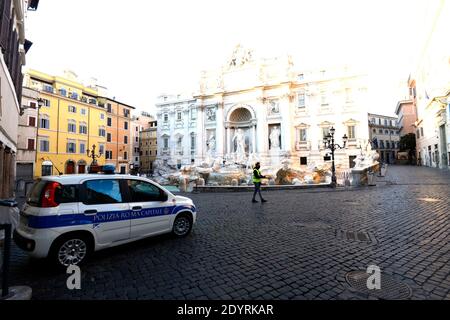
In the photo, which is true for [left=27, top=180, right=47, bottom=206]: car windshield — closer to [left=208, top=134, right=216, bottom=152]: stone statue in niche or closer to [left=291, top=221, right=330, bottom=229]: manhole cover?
[left=291, top=221, right=330, bottom=229]: manhole cover

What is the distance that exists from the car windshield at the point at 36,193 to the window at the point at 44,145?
37.0 meters

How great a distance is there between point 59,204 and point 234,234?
3645 millimetres

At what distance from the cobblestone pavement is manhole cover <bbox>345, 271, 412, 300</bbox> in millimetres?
77

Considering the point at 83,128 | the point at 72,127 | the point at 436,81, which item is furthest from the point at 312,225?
the point at 83,128

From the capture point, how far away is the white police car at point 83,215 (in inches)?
142

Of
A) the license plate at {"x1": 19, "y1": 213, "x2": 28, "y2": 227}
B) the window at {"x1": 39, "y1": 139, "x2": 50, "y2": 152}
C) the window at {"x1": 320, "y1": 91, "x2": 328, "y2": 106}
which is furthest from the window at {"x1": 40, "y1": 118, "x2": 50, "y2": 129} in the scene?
the window at {"x1": 320, "y1": 91, "x2": 328, "y2": 106}

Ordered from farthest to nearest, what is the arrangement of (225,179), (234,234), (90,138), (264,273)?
(90,138) → (225,179) → (234,234) → (264,273)

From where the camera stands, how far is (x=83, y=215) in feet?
12.8

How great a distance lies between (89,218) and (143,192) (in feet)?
3.87

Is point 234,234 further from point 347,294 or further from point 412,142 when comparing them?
point 412,142

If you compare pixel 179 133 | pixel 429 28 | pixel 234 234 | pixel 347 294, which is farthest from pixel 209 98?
pixel 347 294

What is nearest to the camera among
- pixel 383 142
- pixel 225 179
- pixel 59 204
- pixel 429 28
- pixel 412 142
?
pixel 59 204

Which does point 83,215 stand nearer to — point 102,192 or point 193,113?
point 102,192
